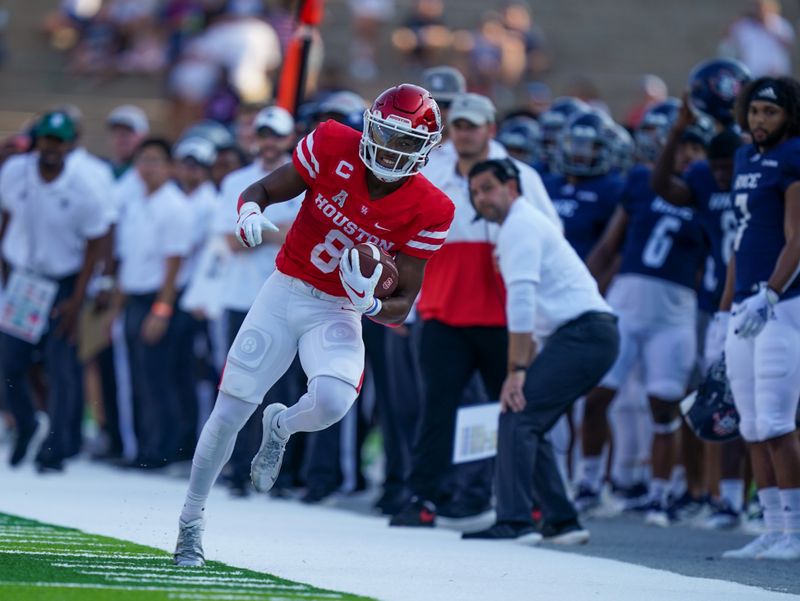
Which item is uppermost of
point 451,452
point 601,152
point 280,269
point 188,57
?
point 188,57

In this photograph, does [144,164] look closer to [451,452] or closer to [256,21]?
[451,452]

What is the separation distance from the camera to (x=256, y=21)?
19188 mm

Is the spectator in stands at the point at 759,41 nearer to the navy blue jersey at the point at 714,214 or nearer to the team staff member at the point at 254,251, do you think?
the navy blue jersey at the point at 714,214

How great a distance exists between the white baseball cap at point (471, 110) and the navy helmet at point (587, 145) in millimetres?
1317

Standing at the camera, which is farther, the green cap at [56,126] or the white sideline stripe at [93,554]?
the green cap at [56,126]

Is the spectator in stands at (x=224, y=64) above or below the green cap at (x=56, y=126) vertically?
above

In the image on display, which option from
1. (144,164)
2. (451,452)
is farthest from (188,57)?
(451,452)

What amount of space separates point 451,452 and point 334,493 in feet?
5.33

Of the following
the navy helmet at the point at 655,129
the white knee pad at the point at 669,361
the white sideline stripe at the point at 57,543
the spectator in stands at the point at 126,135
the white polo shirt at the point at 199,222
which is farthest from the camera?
the spectator in stands at the point at 126,135

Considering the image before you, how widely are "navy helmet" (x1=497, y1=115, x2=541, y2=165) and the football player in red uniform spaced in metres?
4.33

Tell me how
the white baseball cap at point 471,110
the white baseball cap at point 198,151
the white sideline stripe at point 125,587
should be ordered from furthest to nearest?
the white baseball cap at point 198,151
the white baseball cap at point 471,110
the white sideline stripe at point 125,587

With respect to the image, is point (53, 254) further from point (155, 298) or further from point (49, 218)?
point (155, 298)

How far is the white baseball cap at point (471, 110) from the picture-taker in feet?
28.6

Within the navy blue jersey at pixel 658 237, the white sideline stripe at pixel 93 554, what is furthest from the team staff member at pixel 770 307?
the white sideline stripe at pixel 93 554
